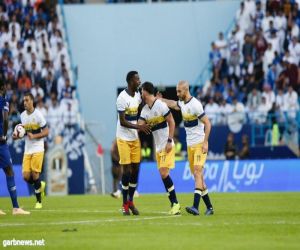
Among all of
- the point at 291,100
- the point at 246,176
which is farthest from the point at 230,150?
the point at 291,100

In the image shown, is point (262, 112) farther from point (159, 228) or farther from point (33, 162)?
point (159, 228)

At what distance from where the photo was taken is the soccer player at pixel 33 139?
27281 millimetres

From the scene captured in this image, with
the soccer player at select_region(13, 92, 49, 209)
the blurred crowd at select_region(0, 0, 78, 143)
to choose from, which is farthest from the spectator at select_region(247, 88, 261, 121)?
the soccer player at select_region(13, 92, 49, 209)

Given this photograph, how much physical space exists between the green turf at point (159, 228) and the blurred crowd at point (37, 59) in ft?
55.3

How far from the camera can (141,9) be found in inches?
1857

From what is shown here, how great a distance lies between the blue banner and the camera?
122 ft

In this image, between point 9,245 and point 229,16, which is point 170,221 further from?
point 229,16

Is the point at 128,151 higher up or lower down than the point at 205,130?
lower down

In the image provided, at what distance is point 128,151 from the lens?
2283cm

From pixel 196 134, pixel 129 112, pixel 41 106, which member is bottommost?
pixel 41 106

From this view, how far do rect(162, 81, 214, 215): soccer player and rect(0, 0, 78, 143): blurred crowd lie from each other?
19.3 meters

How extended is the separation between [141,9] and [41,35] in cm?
476

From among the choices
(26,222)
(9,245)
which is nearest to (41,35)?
(26,222)

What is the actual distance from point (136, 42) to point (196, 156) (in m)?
25.1
